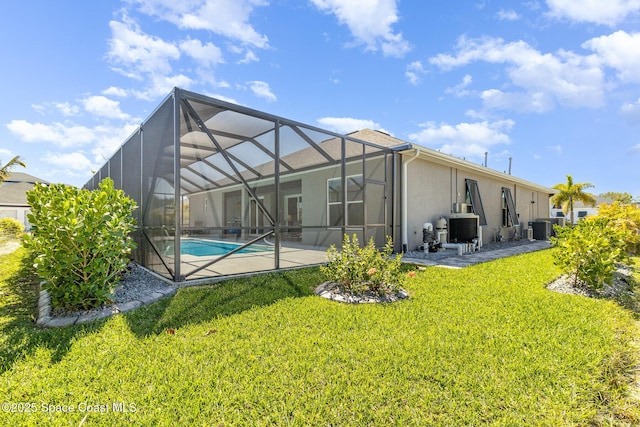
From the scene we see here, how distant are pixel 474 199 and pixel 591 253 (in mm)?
8297

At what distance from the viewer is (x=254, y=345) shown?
2.73 m

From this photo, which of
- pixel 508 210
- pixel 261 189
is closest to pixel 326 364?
pixel 261 189

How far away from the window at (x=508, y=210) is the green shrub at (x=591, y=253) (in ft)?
34.8

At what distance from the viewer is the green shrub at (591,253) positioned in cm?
465

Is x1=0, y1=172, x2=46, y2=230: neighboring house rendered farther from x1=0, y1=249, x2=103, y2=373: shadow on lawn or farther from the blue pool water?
x1=0, y1=249, x2=103, y2=373: shadow on lawn

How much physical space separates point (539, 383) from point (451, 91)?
12.7 meters

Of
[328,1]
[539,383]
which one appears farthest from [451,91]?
[539,383]

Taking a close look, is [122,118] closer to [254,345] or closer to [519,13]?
[254,345]

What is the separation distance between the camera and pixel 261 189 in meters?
6.57

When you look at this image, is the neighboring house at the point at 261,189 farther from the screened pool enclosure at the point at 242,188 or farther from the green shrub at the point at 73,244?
the green shrub at the point at 73,244

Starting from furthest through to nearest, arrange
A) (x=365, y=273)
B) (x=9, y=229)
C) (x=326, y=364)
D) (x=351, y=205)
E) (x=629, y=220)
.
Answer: (x=9, y=229) < (x=629, y=220) < (x=351, y=205) < (x=365, y=273) < (x=326, y=364)

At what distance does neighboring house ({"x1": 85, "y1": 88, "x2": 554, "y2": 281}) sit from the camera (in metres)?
5.51

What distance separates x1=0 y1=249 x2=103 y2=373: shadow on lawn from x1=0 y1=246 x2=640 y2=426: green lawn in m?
0.02

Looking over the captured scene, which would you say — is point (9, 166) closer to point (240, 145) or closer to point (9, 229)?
point (9, 229)
